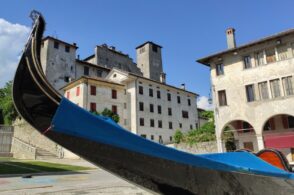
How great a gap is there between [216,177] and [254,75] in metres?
21.2

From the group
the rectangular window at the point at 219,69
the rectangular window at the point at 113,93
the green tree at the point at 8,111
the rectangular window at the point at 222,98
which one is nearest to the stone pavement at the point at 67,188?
the rectangular window at the point at 222,98

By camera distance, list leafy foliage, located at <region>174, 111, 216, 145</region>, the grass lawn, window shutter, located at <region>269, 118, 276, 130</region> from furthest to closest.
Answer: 1. leafy foliage, located at <region>174, 111, 216, 145</region>
2. window shutter, located at <region>269, 118, 276, 130</region>
3. the grass lawn

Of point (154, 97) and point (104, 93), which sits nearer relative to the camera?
point (104, 93)

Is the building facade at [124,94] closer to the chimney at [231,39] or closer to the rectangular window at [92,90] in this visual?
the rectangular window at [92,90]

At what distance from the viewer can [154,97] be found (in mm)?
42188

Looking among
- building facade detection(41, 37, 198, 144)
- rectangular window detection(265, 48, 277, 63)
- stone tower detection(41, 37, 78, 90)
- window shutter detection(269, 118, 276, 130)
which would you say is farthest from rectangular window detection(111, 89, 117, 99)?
rectangular window detection(265, 48, 277, 63)

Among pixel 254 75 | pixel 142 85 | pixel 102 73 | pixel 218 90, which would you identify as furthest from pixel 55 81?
pixel 254 75

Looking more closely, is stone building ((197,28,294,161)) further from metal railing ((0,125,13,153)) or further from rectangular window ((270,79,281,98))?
metal railing ((0,125,13,153))

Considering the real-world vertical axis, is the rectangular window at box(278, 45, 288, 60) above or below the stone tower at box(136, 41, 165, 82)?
below

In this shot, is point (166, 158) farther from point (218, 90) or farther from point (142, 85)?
point (142, 85)

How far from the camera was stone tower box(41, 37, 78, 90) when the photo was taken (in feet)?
145

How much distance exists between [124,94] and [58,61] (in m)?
13.7

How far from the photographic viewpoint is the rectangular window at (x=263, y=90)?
23.0 meters

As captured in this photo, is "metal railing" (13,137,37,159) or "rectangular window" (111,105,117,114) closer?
"metal railing" (13,137,37,159)
